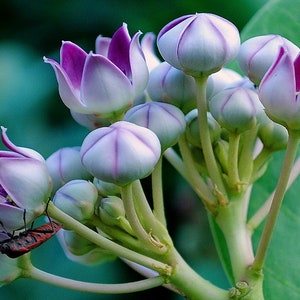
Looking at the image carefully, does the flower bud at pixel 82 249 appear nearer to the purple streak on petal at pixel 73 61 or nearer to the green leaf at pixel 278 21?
the purple streak on petal at pixel 73 61

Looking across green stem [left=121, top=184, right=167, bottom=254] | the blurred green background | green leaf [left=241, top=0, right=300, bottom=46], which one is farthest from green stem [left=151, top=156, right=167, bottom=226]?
the blurred green background

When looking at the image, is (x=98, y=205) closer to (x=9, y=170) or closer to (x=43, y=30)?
(x=9, y=170)

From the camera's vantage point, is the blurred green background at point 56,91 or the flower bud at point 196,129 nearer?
the flower bud at point 196,129

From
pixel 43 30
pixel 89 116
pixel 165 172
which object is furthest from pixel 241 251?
pixel 43 30

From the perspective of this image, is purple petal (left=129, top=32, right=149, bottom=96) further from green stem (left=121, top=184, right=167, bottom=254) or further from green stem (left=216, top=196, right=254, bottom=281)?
green stem (left=216, top=196, right=254, bottom=281)

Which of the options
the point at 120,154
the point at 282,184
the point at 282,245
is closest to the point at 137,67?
the point at 120,154

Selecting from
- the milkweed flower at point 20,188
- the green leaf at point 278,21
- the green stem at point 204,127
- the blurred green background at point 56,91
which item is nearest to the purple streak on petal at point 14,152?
the milkweed flower at point 20,188
